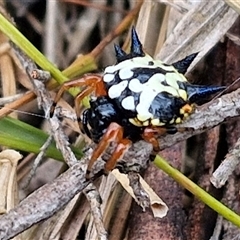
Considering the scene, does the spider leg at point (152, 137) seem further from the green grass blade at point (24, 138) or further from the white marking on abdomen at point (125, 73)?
the green grass blade at point (24, 138)

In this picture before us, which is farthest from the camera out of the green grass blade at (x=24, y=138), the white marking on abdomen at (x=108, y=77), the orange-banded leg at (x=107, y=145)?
the green grass blade at (x=24, y=138)

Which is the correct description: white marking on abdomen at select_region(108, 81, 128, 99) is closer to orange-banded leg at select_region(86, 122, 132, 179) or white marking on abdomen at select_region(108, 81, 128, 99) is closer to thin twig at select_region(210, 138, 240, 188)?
orange-banded leg at select_region(86, 122, 132, 179)

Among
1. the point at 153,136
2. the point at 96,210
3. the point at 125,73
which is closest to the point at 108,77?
the point at 125,73

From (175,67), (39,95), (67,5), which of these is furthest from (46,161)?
(67,5)

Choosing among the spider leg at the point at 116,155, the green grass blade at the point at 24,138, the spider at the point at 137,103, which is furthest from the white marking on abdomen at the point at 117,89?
the green grass blade at the point at 24,138

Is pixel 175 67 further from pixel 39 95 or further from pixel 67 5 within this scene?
pixel 67 5

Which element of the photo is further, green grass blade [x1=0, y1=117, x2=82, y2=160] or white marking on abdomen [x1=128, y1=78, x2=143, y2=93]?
green grass blade [x1=0, y1=117, x2=82, y2=160]

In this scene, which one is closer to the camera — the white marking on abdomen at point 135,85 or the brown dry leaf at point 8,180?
the white marking on abdomen at point 135,85

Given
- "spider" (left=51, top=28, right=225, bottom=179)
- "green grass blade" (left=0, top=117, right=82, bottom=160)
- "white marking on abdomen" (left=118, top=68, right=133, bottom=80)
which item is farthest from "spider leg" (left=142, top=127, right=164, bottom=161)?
"green grass blade" (left=0, top=117, right=82, bottom=160)
